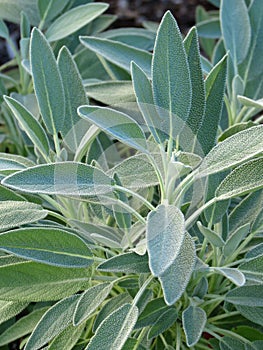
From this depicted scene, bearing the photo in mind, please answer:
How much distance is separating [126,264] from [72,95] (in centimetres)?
23

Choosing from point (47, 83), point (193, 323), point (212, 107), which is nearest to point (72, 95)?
point (47, 83)

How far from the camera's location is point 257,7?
87 centimetres

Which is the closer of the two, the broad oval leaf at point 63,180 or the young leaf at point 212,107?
the broad oval leaf at point 63,180

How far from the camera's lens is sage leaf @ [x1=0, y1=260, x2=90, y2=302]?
0.60 m

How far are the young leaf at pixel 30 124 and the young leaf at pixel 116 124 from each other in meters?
0.14

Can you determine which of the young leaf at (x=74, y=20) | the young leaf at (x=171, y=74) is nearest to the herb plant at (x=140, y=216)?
the young leaf at (x=171, y=74)

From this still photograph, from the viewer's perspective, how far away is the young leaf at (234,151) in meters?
0.52

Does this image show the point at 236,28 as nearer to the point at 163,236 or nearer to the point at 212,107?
the point at 212,107

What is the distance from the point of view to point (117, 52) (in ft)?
2.58

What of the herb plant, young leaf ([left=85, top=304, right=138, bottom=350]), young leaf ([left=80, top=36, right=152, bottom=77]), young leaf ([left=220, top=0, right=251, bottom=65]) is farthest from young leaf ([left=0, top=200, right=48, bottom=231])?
young leaf ([left=220, top=0, right=251, bottom=65])

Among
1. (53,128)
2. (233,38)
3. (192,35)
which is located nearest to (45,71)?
(53,128)

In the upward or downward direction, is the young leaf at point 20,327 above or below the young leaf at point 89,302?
below

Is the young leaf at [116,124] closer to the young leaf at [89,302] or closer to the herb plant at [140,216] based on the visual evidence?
the herb plant at [140,216]

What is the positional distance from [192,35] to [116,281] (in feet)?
0.78
